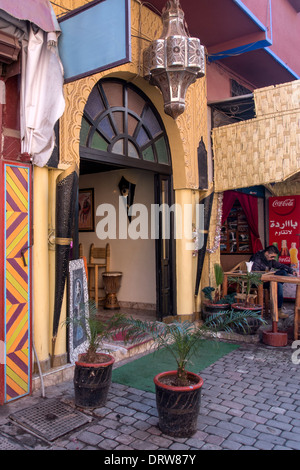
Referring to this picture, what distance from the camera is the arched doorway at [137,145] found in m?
5.58

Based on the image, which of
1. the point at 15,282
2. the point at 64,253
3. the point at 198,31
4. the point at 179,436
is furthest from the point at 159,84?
the point at 179,436

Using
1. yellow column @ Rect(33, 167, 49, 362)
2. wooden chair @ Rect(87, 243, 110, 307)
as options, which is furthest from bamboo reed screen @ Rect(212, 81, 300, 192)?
yellow column @ Rect(33, 167, 49, 362)

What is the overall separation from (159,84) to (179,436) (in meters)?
4.71

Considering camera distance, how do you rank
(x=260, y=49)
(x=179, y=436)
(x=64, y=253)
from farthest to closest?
(x=260, y=49) < (x=64, y=253) < (x=179, y=436)

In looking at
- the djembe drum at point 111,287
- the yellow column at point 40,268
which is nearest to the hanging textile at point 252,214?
the djembe drum at point 111,287

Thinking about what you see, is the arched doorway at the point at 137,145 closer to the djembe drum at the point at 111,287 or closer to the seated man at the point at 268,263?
the djembe drum at the point at 111,287

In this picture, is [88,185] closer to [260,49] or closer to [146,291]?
[146,291]

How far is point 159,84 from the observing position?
5859 millimetres

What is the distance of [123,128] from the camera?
6.10 m

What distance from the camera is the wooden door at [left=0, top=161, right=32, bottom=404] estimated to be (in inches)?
155

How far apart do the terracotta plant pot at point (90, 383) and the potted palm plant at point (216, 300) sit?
3392 millimetres

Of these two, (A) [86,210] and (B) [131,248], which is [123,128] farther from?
(A) [86,210]

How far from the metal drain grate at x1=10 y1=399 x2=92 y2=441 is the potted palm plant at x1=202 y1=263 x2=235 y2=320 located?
3642mm

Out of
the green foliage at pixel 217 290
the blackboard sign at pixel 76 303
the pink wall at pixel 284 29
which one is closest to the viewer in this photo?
the blackboard sign at pixel 76 303
